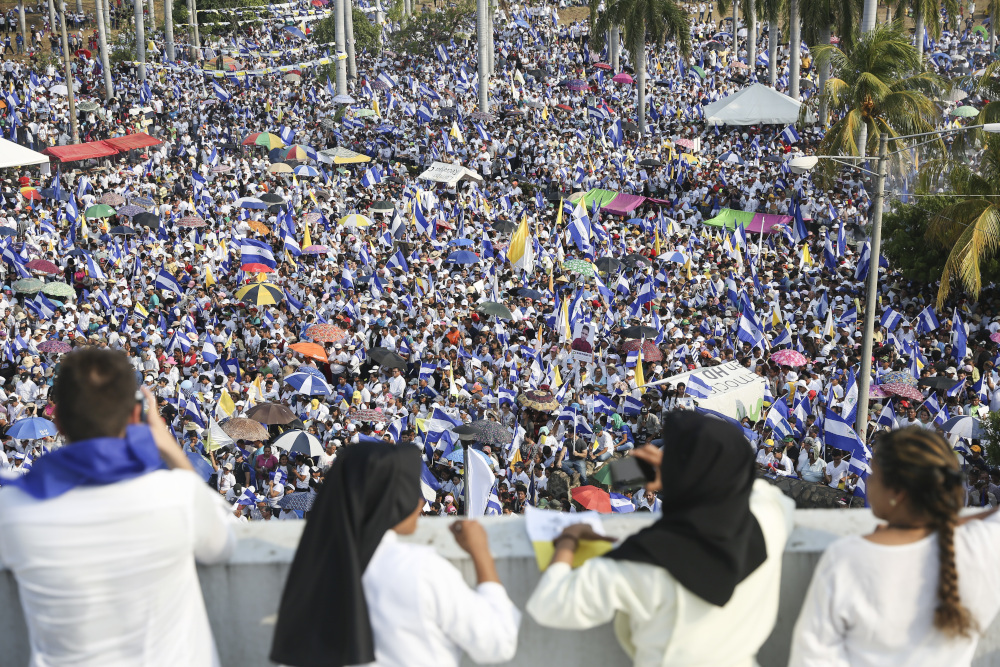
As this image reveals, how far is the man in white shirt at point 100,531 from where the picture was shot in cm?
224

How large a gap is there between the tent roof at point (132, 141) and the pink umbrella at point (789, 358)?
20.1m

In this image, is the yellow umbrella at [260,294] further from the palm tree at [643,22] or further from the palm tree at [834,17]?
the palm tree at [643,22]

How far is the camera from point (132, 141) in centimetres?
2859

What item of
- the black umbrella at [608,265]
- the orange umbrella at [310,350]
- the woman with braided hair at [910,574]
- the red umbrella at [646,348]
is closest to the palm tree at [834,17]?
the black umbrella at [608,265]

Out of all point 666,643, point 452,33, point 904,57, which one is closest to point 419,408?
point 666,643

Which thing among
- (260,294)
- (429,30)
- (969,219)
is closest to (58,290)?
(260,294)

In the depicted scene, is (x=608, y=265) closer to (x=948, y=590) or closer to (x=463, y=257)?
(x=463, y=257)

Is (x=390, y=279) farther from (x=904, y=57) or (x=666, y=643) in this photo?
(x=666, y=643)

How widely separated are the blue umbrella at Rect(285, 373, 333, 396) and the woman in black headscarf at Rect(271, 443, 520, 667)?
1097 cm

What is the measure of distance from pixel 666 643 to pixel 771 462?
8.98 m

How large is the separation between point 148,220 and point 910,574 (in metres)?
21.3

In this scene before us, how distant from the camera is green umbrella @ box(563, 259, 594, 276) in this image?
61.7ft

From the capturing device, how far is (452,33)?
1800 inches

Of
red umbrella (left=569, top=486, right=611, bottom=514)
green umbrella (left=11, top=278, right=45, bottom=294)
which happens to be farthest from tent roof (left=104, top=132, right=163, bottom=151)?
red umbrella (left=569, top=486, right=611, bottom=514)
